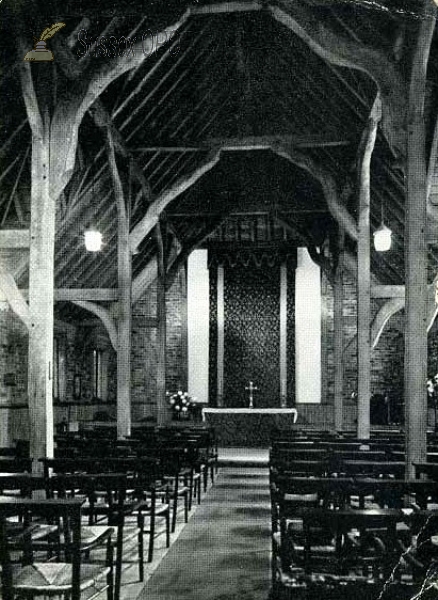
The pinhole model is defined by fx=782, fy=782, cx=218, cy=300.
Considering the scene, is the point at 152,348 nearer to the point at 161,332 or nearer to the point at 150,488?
the point at 161,332

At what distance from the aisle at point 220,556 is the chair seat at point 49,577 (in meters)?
1.30

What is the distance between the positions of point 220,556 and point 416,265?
3131mm

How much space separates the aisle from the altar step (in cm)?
383

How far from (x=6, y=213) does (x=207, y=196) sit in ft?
19.8

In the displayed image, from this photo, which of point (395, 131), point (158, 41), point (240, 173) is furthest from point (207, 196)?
point (395, 131)

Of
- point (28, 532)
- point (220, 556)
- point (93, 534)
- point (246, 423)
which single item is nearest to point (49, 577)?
point (28, 532)

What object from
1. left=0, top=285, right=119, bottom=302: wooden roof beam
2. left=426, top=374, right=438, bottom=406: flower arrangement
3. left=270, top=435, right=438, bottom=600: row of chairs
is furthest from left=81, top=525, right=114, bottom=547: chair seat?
left=426, top=374, right=438, bottom=406: flower arrangement

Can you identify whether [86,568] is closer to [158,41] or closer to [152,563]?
[152,563]

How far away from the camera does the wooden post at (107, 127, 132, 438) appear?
457 inches

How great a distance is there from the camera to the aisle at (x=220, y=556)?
5.37m

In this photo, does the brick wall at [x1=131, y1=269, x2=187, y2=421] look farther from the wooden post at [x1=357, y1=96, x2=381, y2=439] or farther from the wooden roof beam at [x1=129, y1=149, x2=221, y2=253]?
the wooden post at [x1=357, y1=96, x2=381, y2=439]

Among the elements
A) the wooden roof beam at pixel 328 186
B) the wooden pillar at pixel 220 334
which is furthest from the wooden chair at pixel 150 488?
the wooden pillar at pixel 220 334

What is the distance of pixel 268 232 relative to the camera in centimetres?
2022

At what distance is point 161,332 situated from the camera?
16.0 m
